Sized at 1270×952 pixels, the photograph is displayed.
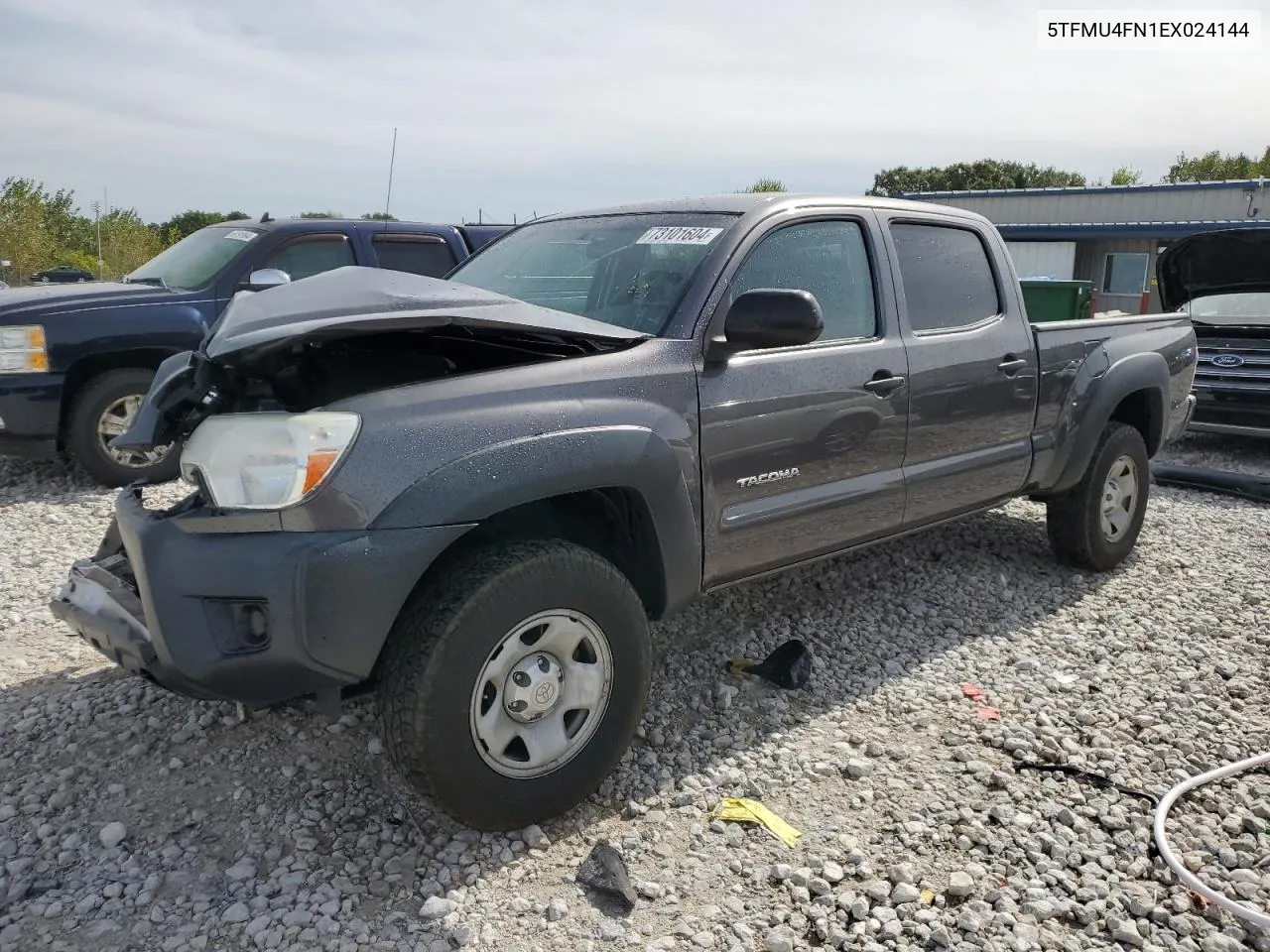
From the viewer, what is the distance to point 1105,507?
17.1ft

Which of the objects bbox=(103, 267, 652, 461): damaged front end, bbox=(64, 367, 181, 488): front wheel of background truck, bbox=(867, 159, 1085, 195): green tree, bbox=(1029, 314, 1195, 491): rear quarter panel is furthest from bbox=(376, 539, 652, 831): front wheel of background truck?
bbox=(867, 159, 1085, 195): green tree

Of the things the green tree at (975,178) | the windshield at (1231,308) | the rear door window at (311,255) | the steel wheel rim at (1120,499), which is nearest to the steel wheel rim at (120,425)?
the rear door window at (311,255)

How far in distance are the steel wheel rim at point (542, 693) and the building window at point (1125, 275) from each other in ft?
96.2

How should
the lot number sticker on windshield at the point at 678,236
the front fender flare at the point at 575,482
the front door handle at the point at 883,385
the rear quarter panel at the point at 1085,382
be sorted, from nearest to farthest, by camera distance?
the front fender flare at the point at 575,482
the lot number sticker on windshield at the point at 678,236
the front door handle at the point at 883,385
the rear quarter panel at the point at 1085,382

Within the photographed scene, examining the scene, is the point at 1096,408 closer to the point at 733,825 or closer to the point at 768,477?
the point at 768,477

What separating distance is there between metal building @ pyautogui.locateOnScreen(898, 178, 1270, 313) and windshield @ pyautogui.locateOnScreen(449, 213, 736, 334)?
2500cm

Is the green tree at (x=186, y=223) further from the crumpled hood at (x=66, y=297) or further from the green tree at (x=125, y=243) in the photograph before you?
the crumpled hood at (x=66, y=297)

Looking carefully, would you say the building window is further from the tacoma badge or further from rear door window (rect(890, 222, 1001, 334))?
the tacoma badge

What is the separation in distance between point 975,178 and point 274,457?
206ft

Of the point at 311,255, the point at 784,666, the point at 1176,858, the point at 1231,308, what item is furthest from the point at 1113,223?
the point at 1176,858

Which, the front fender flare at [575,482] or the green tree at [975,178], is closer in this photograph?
the front fender flare at [575,482]

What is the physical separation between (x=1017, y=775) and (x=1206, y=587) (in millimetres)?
2512

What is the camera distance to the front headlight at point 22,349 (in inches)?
245

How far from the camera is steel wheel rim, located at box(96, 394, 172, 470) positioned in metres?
6.52
